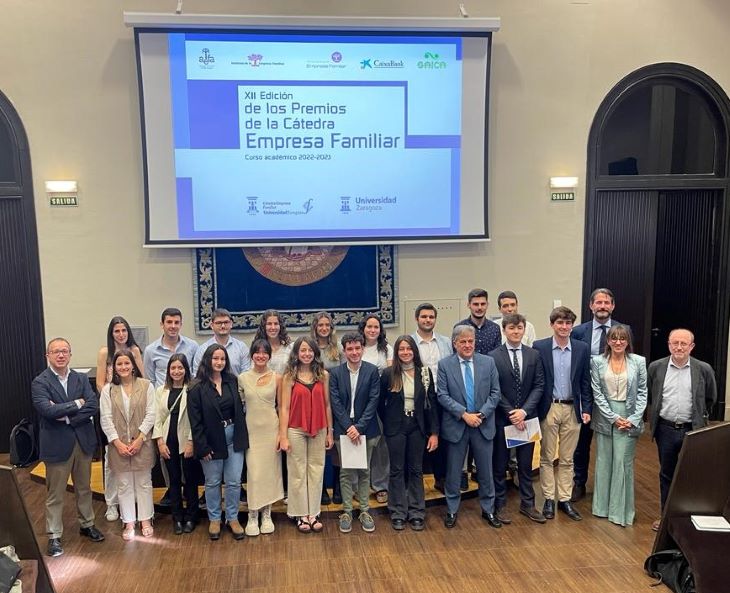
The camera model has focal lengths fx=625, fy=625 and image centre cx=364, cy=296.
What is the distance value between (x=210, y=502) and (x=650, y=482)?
3.81 meters

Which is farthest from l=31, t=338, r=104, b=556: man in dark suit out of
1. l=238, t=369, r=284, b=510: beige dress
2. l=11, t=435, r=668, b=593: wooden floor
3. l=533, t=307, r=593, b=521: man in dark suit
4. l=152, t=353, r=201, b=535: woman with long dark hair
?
l=533, t=307, r=593, b=521: man in dark suit

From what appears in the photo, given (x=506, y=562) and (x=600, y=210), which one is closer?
(x=506, y=562)

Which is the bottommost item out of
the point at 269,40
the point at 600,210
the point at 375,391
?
the point at 375,391

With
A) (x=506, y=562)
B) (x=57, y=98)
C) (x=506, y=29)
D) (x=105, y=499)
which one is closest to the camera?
Result: (x=506, y=562)

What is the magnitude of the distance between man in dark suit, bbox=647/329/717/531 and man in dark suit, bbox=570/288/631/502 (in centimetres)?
63

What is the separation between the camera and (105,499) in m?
5.13

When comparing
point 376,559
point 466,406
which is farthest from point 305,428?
point 466,406

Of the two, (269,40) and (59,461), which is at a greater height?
(269,40)

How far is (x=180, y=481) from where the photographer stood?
4.78 m

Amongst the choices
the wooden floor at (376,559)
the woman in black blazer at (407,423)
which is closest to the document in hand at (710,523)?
the wooden floor at (376,559)

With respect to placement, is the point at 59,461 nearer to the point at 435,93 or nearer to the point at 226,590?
the point at 226,590

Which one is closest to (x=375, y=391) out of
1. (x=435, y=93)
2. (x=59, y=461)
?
(x=59, y=461)

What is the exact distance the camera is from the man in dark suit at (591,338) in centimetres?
514

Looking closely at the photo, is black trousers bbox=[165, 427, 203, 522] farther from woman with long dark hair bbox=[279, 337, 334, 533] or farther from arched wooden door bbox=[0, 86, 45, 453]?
arched wooden door bbox=[0, 86, 45, 453]
